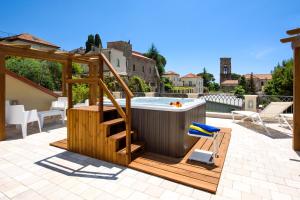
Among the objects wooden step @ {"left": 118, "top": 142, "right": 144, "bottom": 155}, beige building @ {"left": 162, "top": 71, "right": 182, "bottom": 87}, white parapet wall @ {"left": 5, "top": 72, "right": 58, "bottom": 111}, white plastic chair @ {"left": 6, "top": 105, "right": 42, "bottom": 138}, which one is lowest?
wooden step @ {"left": 118, "top": 142, "right": 144, "bottom": 155}

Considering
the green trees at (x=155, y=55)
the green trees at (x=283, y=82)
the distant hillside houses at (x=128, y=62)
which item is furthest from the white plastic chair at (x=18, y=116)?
the green trees at (x=155, y=55)

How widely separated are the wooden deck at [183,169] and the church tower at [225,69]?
187 ft

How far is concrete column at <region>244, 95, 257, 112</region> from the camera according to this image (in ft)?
26.1

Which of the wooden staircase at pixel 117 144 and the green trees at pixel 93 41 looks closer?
the wooden staircase at pixel 117 144

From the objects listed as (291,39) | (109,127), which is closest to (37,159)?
(109,127)

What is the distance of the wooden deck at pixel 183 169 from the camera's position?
2.65 meters

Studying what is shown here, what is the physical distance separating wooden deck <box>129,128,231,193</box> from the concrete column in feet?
16.8

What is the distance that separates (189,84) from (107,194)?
5593cm

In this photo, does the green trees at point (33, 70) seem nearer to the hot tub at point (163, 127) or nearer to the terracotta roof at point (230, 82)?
the hot tub at point (163, 127)

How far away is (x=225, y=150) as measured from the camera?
13.2 feet

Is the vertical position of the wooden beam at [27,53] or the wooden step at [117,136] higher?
the wooden beam at [27,53]

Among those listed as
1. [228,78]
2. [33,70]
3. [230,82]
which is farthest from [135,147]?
[228,78]

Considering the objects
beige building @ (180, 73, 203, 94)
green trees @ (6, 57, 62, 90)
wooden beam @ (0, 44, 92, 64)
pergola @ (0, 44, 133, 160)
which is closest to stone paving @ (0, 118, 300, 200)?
pergola @ (0, 44, 133, 160)

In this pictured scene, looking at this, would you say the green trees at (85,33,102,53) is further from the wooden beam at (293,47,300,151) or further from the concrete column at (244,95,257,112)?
the wooden beam at (293,47,300,151)
